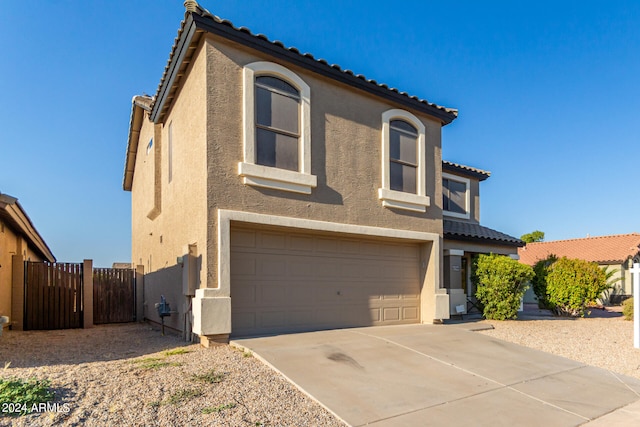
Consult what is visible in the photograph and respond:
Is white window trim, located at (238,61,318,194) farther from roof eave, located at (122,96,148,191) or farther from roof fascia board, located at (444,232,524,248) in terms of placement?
roof eave, located at (122,96,148,191)

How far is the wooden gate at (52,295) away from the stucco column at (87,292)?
5.0 inches

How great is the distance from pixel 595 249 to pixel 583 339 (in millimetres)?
21773

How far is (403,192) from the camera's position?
11.4 metres

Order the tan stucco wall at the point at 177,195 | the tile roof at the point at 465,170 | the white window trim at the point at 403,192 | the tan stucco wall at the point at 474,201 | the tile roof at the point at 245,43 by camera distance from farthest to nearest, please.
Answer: the tan stucco wall at the point at 474,201 → the tile roof at the point at 465,170 → the white window trim at the point at 403,192 → the tan stucco wall at the point at 177,195 → the tile roof at the point at 245,43

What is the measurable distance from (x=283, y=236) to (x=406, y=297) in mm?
4331

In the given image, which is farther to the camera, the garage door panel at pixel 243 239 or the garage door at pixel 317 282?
the garage door at pixel 317 282

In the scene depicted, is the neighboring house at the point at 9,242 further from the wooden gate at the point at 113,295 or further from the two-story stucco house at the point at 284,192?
the two-story stucco house at the point at 284,192

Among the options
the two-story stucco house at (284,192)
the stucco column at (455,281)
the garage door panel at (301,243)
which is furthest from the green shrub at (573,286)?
the garage door panel at (301,243)

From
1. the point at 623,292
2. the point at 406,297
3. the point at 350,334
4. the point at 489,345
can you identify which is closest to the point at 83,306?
the point at 350,334

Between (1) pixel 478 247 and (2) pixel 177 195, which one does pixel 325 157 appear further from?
(1) pixel 478 247

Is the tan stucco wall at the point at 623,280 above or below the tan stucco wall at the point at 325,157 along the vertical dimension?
below

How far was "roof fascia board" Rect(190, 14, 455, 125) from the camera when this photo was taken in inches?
324

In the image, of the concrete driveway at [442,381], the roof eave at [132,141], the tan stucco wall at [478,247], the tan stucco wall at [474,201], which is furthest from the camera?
the tan stucco wall at [474,201]

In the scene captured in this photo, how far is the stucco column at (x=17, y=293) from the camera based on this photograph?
38.6 ft
